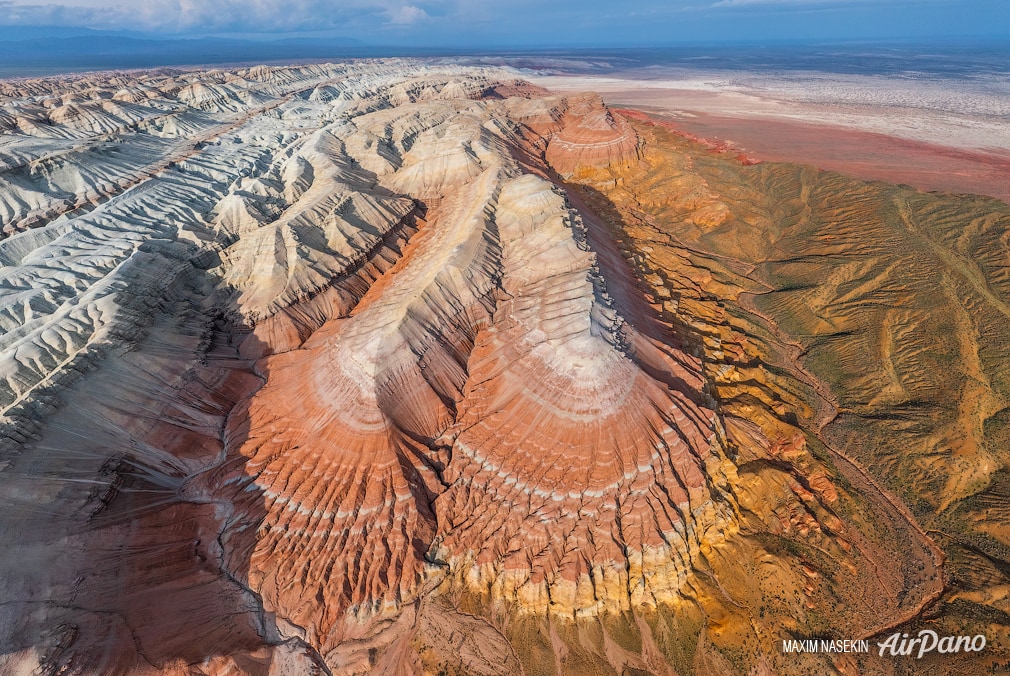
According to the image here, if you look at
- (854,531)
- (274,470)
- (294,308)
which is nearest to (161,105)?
(294,308)

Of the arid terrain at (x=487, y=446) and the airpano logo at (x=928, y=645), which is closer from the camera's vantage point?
the airpano logo at (x=928, y=645)

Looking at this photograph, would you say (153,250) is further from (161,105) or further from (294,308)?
(161,105)

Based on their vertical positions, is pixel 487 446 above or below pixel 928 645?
above

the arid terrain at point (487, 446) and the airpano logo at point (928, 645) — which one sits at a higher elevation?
the arid terrain at point (487, 446)

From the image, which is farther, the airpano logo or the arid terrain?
the arid terrain
